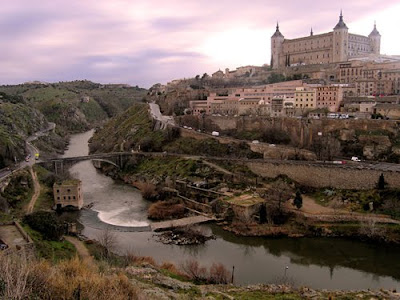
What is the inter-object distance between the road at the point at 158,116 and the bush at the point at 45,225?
2751cm

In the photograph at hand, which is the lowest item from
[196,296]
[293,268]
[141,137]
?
[293,268]

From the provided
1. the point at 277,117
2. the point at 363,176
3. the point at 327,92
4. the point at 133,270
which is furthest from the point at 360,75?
A: the point at 133,270

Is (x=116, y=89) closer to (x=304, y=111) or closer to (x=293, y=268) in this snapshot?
(x=304, y=111)

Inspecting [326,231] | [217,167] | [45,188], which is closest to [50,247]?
[45,188]

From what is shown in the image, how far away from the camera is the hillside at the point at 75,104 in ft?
266

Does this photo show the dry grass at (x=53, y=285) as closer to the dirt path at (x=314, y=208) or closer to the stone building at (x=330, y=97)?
the dirt path at (x=314, y=208)

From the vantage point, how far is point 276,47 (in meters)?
68.2

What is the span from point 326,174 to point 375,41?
44242 mm

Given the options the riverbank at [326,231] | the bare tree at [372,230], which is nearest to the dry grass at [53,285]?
the riverbank at [326,231]

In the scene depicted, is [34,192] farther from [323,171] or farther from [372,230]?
[372,230]

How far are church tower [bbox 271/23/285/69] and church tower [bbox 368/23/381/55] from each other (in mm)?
14063

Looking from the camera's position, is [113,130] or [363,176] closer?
[363,176]

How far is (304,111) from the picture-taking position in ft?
138

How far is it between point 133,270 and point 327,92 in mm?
32975
